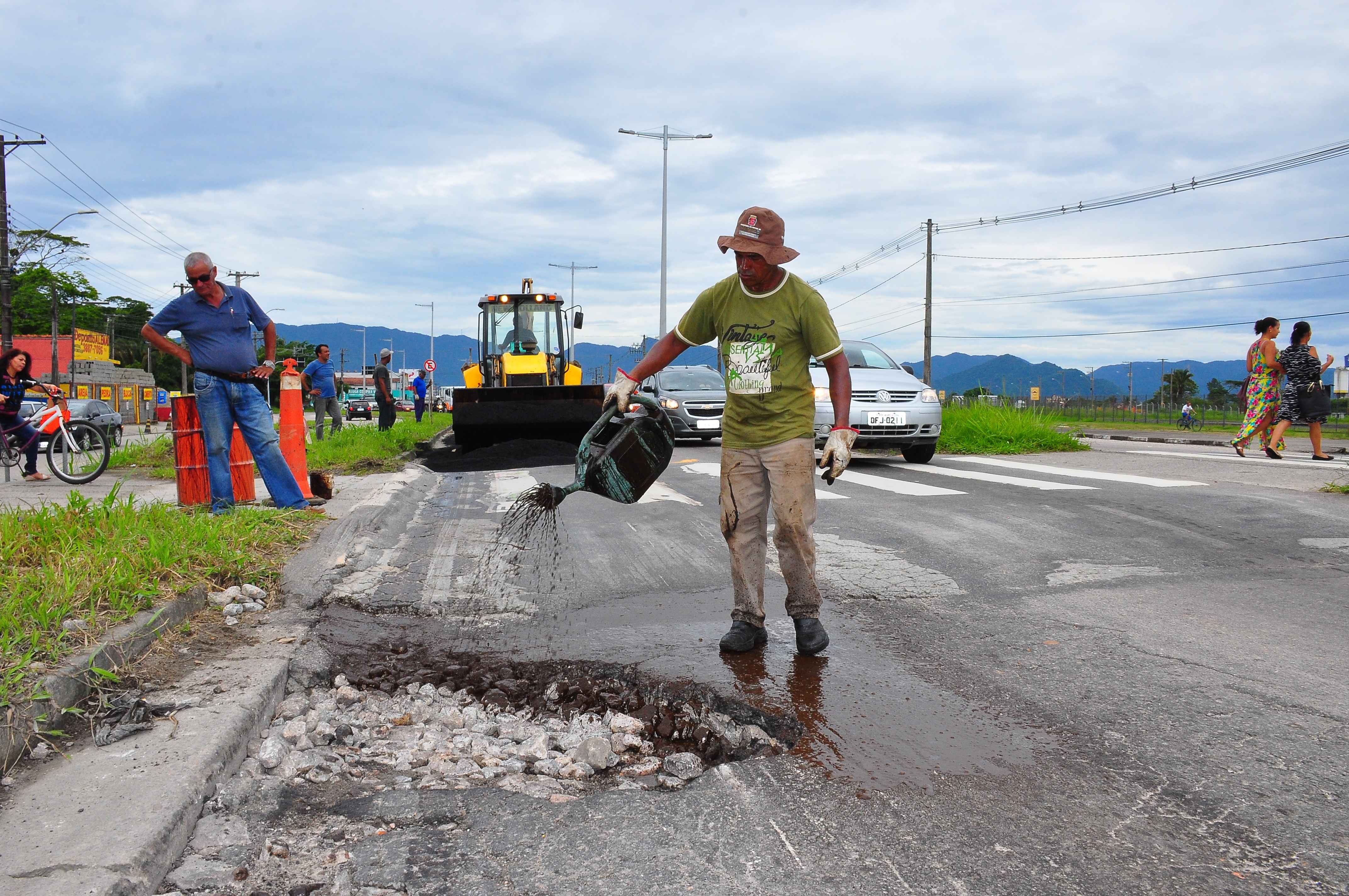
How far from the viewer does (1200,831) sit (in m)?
2.34

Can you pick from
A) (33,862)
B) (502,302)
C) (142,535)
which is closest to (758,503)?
(33,862)

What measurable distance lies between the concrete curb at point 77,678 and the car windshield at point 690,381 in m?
14.1

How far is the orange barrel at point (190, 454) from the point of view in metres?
6.98

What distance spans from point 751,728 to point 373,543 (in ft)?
13.1

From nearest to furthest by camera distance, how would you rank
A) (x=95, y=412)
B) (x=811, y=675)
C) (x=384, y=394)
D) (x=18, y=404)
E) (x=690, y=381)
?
(x=811, y=675) < (x=18, y=404) < (x=690, y=381) < (x=384, y=394) < (x=95, y=412)

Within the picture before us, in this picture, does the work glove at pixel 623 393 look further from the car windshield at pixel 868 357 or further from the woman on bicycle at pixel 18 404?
the car windshield at pixel 868 357

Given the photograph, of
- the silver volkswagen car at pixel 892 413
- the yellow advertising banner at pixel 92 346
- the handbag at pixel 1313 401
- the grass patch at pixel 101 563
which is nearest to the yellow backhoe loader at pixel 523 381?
the silver volkswagen car at pixel 892 413

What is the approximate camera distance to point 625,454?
437cm

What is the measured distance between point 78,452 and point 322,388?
572 centimetres

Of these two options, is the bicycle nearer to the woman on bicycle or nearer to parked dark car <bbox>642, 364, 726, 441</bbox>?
the woman on bicycle

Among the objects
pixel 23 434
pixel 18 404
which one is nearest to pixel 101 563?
pixel 23 434

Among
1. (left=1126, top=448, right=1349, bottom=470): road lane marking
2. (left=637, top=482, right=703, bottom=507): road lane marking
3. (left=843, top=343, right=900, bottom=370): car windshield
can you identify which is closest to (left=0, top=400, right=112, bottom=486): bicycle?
(left=637, top=482, right=703, bottom=507): road lane marking

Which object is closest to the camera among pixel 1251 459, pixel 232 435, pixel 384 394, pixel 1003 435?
pixel 232 435

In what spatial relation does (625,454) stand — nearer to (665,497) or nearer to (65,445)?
(665,497)
